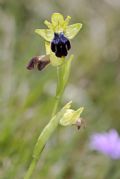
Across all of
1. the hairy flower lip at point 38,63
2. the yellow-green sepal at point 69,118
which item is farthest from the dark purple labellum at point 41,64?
the yellow-green sepal at point 69,118

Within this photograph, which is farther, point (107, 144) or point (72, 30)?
point (107, 144)

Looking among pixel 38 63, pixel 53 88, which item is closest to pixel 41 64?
pixel 38 63

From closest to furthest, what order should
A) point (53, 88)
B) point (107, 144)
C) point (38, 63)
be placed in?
point (38, 63) < point (107, 144) < point (53, 88)

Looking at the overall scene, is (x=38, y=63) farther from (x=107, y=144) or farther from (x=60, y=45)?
(x=107, y=144)

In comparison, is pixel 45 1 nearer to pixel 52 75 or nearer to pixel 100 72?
pixel 100 72

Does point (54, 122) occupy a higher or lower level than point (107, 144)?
lower

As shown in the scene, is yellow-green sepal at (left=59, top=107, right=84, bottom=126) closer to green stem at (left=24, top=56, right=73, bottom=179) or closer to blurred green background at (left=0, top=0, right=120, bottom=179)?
green stem at (left=24, top=56, right=73, bottom=179)

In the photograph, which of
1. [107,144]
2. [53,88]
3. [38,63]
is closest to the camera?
[38,63]

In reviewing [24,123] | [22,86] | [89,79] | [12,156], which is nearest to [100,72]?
[89,79]
